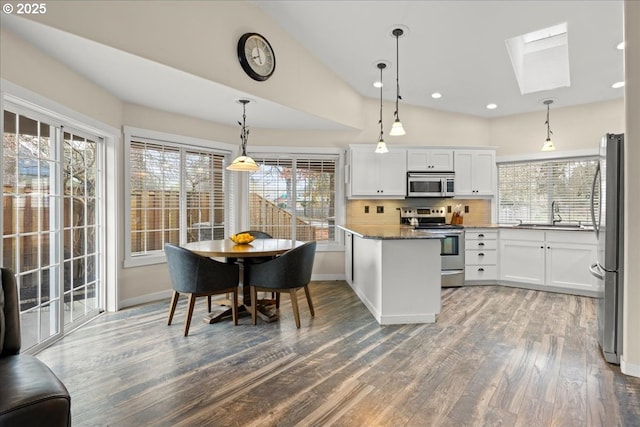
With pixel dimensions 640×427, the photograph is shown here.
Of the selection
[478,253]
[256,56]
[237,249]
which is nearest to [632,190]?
[478,253]

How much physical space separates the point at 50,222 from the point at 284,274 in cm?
200

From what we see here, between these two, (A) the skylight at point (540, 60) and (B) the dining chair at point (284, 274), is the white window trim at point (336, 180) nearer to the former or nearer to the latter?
(B) the dining chair at point (284, 274)

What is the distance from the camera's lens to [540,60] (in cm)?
447

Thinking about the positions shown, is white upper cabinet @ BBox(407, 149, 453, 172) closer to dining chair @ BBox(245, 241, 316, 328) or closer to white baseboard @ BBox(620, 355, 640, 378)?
dining chair @ BBox(245, 241, 316, 328)

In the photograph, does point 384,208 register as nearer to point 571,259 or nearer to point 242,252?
point 571,259

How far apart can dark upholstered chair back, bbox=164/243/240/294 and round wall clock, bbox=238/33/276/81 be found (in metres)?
1.90

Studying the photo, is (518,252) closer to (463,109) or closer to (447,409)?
(463,109)

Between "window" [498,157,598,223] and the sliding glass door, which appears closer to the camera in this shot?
the sliding glass door

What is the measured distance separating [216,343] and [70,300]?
151cm

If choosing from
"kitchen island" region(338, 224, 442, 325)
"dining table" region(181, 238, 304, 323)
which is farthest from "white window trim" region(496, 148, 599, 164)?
"dining table" region(181, 238, 304, 323)

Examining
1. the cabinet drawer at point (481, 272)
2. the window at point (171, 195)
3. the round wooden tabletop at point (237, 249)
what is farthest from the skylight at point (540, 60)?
the window at point (171, 195)

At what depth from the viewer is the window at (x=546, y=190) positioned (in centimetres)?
503

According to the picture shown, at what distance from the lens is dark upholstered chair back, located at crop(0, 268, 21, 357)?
1669mm

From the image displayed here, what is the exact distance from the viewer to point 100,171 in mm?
3672
